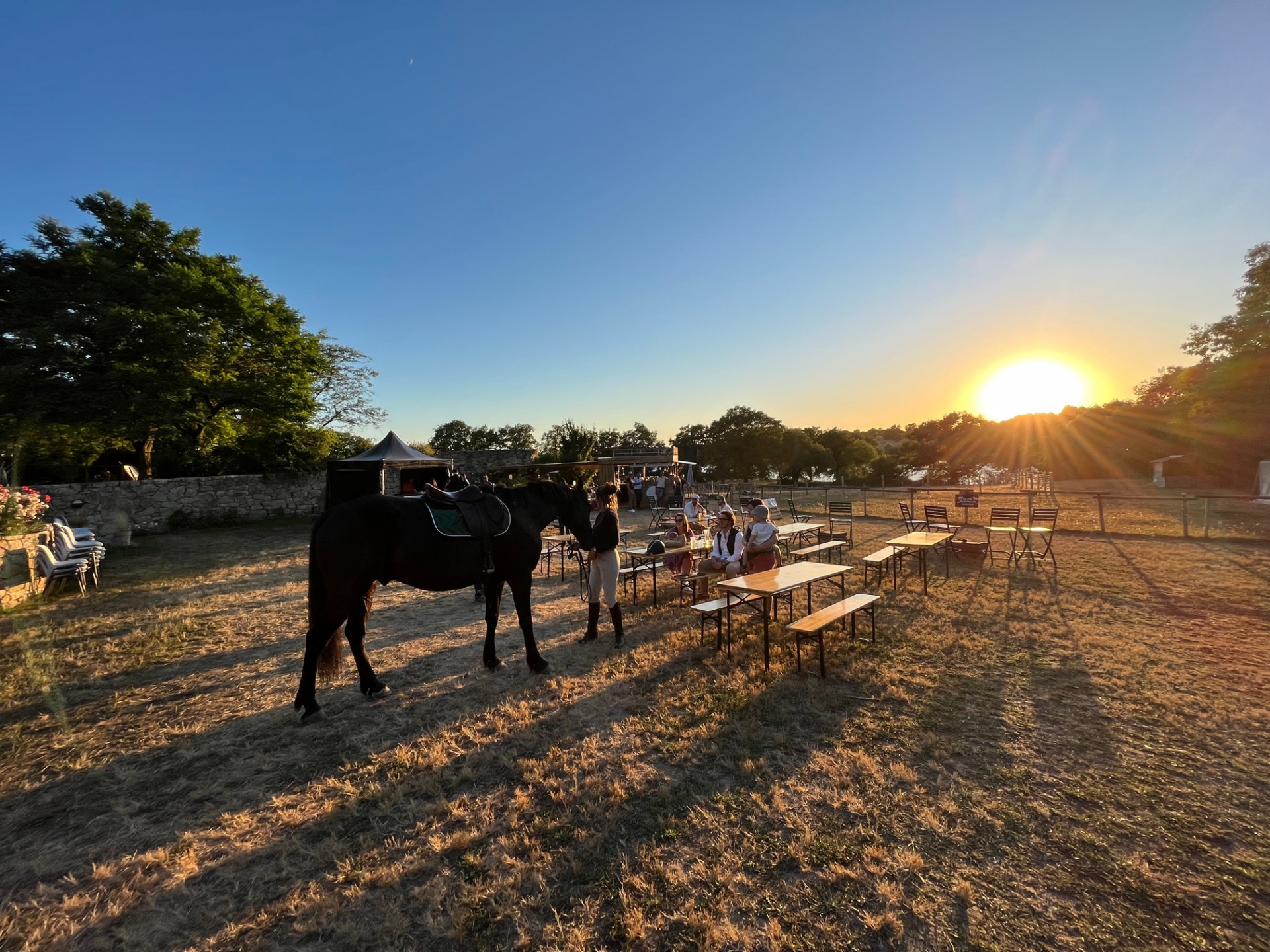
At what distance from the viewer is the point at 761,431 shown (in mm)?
47844

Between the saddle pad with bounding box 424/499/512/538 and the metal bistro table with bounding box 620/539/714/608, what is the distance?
2.81 metres

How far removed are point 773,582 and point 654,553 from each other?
7.56 feet

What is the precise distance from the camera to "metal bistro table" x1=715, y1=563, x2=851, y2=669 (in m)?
4.71

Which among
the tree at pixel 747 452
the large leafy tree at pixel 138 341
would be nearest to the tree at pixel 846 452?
the tree at pixel 747 452

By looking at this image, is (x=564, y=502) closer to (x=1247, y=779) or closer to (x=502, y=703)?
(x=502, y=703)

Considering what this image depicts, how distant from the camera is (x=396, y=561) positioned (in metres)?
4.46

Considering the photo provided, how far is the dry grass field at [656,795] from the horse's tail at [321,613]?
16.7 inches

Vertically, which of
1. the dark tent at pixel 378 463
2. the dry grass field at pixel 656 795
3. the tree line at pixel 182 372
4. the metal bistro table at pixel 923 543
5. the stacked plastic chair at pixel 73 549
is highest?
the tree line at pixel 182 372

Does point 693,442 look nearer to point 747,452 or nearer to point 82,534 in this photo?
point 747,452

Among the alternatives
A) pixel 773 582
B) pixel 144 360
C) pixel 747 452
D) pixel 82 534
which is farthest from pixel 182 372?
pixel 747 452

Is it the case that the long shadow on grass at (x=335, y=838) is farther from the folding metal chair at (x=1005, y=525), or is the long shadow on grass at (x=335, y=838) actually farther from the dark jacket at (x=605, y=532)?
the folding metal chair at (x=1005, y=525)

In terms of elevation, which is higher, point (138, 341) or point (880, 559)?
point (138, 341)

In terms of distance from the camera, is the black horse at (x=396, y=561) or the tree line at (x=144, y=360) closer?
the black horse at (x=396, y=561)

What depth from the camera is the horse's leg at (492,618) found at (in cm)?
495
